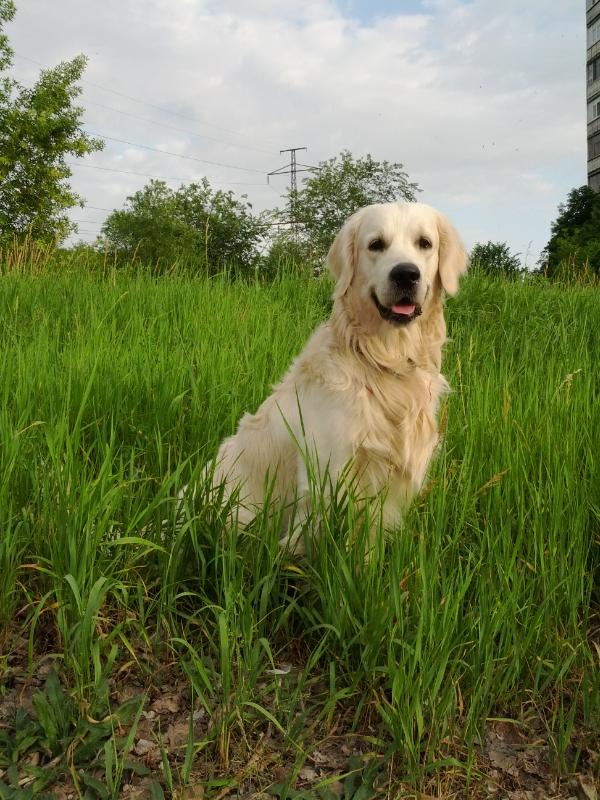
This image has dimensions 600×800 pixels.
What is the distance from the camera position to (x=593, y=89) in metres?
61.4

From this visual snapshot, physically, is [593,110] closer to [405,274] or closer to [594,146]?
[594,146]

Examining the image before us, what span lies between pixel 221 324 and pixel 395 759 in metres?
3.26

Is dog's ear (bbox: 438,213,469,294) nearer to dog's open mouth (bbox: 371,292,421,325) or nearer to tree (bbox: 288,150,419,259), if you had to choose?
dog's open mouth (bbox: 371,292,421,325)

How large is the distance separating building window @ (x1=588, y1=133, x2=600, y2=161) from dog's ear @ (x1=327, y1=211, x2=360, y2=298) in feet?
217

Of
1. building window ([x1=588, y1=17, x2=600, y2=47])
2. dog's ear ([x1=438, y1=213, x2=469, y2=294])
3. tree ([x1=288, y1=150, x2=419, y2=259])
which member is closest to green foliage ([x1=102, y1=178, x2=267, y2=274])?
tree ([x1=288, y1=150, x2=419, y2=259])

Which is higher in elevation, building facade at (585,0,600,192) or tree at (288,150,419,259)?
building facade at (585,0,600,192)

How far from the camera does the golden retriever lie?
246 centimetres

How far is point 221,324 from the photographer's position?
455cm

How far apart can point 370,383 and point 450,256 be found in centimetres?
75

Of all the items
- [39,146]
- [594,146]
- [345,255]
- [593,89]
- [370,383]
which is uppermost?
[593,89]

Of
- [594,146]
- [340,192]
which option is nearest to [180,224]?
[340,192]

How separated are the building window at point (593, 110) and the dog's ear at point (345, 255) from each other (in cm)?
6851

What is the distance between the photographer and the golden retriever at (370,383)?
2461 millimetres

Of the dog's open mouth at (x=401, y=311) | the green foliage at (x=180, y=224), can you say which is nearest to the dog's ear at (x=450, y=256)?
the dog's open mouth at (x=401, y=311)
